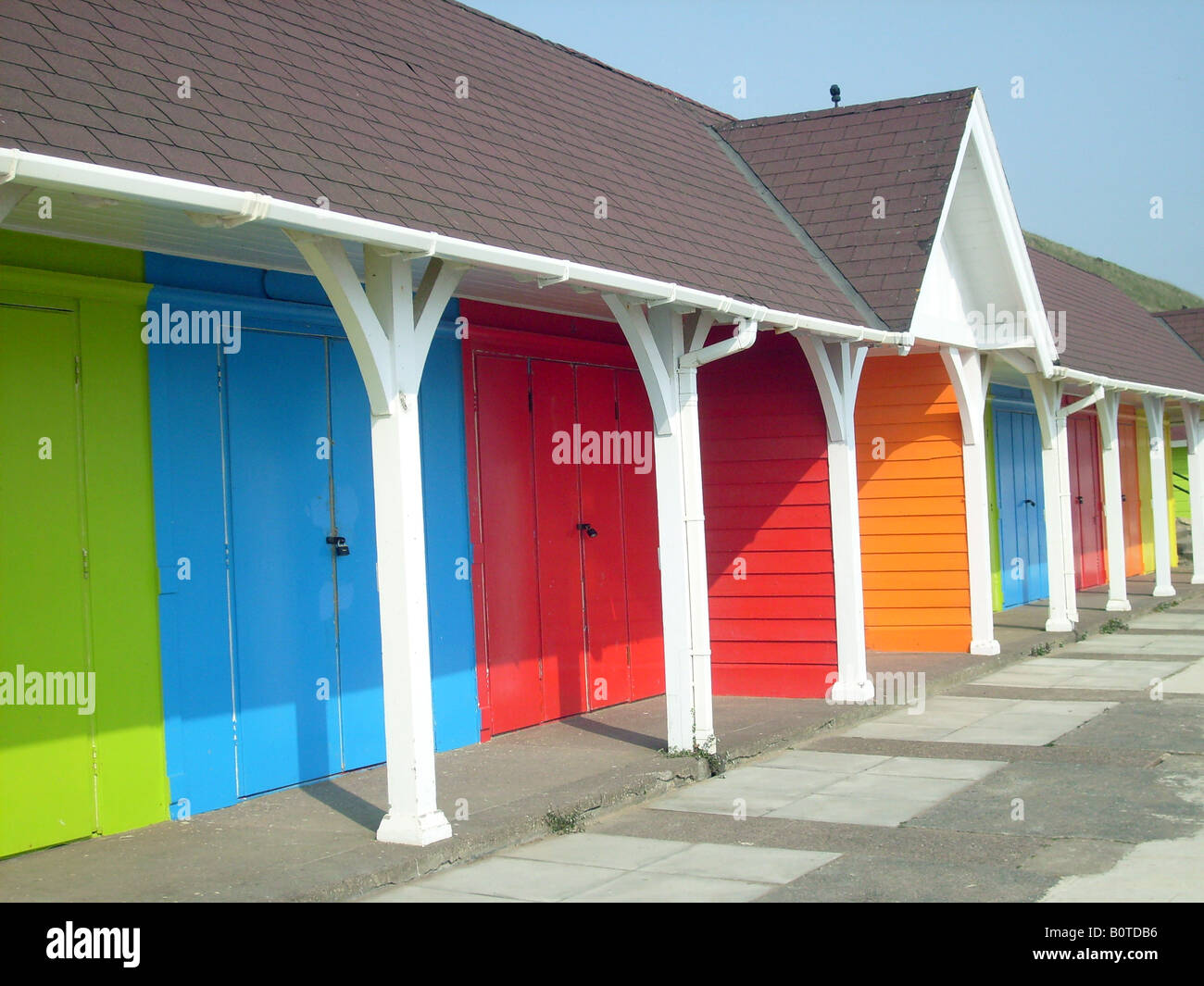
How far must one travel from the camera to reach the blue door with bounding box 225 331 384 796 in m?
6.69

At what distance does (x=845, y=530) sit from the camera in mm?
9508

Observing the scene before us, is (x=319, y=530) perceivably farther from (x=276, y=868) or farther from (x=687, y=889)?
(x=687, y=889)

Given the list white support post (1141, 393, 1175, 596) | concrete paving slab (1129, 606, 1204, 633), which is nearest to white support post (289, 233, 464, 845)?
concrete paving slab (1129, 606, 1204, 633)

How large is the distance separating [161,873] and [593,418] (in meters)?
5.11

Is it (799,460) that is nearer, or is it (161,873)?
(161,873)

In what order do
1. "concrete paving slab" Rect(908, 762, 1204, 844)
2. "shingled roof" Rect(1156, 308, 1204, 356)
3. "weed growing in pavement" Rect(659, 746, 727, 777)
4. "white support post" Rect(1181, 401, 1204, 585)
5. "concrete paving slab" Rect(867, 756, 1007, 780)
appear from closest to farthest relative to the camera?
"concrete paving slab" Rect(908, 762, 1204, 844)
"concrete paving slab" Rect(867, 756, 1007, 780)
"weed growing in pavement" Rect(659, 746, 727, 777)
"white support post" Rect(1181, 401, 1204, 585)
"shingled roof" Rect(1156, 308, 1204, 356)

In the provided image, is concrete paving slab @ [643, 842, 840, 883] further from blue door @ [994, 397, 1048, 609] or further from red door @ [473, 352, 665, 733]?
blue door @ [994, 397, 1048, 609]

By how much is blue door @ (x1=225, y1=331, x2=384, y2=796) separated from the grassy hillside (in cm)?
10407

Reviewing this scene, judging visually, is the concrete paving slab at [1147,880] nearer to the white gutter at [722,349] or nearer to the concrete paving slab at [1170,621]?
the white gutter at [722,349]

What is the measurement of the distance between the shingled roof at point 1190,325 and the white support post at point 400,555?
23.9m

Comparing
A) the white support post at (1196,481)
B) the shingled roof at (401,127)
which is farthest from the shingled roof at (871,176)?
the white support post at (1196,481)

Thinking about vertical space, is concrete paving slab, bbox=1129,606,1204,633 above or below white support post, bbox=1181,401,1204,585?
below

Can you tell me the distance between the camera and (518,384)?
876 centimetres
